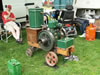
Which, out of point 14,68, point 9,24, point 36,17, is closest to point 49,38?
point 36,17

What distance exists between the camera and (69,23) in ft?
19.2

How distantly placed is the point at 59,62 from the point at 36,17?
125 cm

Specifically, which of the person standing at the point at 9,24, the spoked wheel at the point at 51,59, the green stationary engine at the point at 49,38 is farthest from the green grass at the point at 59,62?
the person standing at the point at 9,24

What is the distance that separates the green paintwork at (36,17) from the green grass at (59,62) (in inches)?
35.3

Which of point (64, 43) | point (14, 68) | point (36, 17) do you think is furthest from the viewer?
point (36, 17)

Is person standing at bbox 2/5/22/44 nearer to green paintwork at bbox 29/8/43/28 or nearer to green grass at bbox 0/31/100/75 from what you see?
green grass at bbox 0/31/100/75

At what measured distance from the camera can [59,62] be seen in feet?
11.8

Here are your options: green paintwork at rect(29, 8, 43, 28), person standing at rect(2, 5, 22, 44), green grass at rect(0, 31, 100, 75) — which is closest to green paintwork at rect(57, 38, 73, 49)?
green grass at rect(0, 31, 100, 75)

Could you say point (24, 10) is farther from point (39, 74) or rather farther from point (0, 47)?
point (39, 74)

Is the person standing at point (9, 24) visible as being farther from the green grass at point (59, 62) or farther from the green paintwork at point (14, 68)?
the green paintwork at point (14, 68)

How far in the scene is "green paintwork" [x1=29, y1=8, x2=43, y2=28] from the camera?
3.57 meters

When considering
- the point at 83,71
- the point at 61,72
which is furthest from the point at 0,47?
the point at 83,71

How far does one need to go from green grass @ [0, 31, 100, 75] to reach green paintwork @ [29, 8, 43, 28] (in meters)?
0.90

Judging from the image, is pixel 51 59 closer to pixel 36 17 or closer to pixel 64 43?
pixel 64 43
